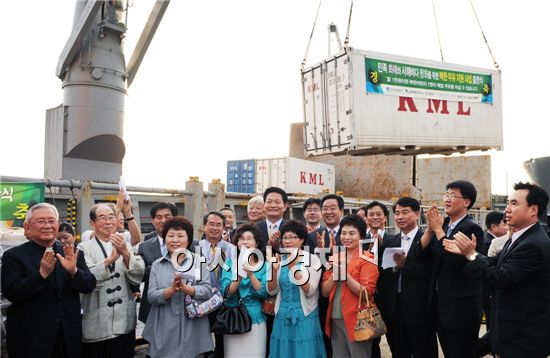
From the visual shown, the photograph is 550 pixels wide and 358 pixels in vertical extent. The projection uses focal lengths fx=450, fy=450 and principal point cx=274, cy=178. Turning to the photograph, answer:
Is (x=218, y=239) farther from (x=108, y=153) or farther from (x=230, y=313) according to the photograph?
(x=108, y=153)

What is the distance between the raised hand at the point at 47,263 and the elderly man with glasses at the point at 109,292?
388 mm

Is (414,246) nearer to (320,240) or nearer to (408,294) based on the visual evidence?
(408,294)

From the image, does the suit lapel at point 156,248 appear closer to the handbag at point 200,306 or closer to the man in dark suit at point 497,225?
the handbag at point 200,306

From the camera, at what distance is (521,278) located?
2734 mm

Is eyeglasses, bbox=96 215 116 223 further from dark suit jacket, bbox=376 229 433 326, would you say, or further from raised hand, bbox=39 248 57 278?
dark suit jacket, bbox=376 229 433 326

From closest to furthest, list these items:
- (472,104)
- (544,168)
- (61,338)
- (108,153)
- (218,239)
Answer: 1. (61,338)
2. (218,239)
3. (544,168)
4. (108,153)
5. (472,104)

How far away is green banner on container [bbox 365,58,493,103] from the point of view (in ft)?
27.0

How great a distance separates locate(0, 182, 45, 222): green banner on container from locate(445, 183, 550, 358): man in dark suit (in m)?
3.74

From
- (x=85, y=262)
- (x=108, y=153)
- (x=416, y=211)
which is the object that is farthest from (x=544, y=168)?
(x=108, y=153)

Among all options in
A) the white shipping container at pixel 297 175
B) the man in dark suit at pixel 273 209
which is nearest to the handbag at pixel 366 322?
the man in dark suit at pixel 273 209

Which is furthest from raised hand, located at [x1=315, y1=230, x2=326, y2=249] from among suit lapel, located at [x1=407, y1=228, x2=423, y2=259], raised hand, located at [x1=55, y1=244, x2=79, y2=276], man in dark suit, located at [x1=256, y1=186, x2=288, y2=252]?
raised hand, located at [x1=55, y1=244, x2=79, y2=276]

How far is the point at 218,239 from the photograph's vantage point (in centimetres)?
422

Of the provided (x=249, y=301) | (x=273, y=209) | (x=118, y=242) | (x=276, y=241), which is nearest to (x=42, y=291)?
(x=118, y=242)

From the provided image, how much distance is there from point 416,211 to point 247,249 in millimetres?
1418
